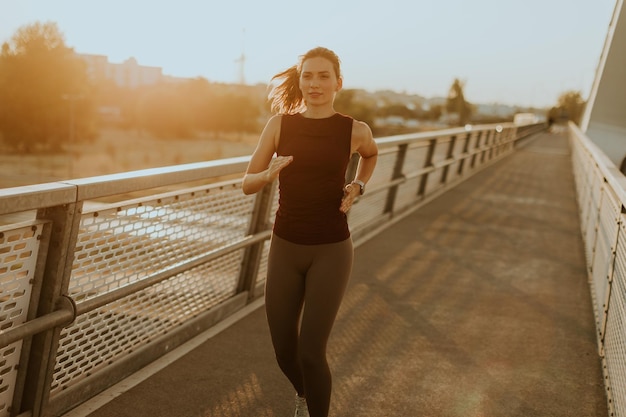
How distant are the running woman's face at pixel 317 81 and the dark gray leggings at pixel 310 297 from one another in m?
0.70

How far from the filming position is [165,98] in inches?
6393

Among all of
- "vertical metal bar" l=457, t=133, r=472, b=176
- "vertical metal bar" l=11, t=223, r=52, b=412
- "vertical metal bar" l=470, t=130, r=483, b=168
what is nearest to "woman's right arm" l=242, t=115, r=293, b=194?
"vertical metal bar" l=11, t=223, r=52, b=412

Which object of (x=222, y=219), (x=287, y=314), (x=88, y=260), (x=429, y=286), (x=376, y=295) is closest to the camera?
(x=287, y=314)

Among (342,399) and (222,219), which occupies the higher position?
(222,219)

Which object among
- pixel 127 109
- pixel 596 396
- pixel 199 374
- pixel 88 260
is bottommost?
pixel 127 109

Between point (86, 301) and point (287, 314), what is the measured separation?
109 cm

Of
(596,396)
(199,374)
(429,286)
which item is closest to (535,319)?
(429,286)

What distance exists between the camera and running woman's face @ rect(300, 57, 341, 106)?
3.44m

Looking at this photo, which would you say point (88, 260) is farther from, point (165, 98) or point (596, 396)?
point (165, 98)

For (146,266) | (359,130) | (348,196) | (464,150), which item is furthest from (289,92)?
(464,150)

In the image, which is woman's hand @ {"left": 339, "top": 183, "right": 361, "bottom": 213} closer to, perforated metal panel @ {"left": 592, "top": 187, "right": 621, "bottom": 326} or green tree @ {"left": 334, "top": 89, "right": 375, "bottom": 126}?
perforated metal panel @ {"left": 592, "top": 187, "right": 621, "bottom": 326}

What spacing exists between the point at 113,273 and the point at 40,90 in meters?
125

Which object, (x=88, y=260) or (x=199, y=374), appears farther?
(x=199, y=374)

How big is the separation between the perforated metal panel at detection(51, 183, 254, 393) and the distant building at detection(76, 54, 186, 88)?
140 m
